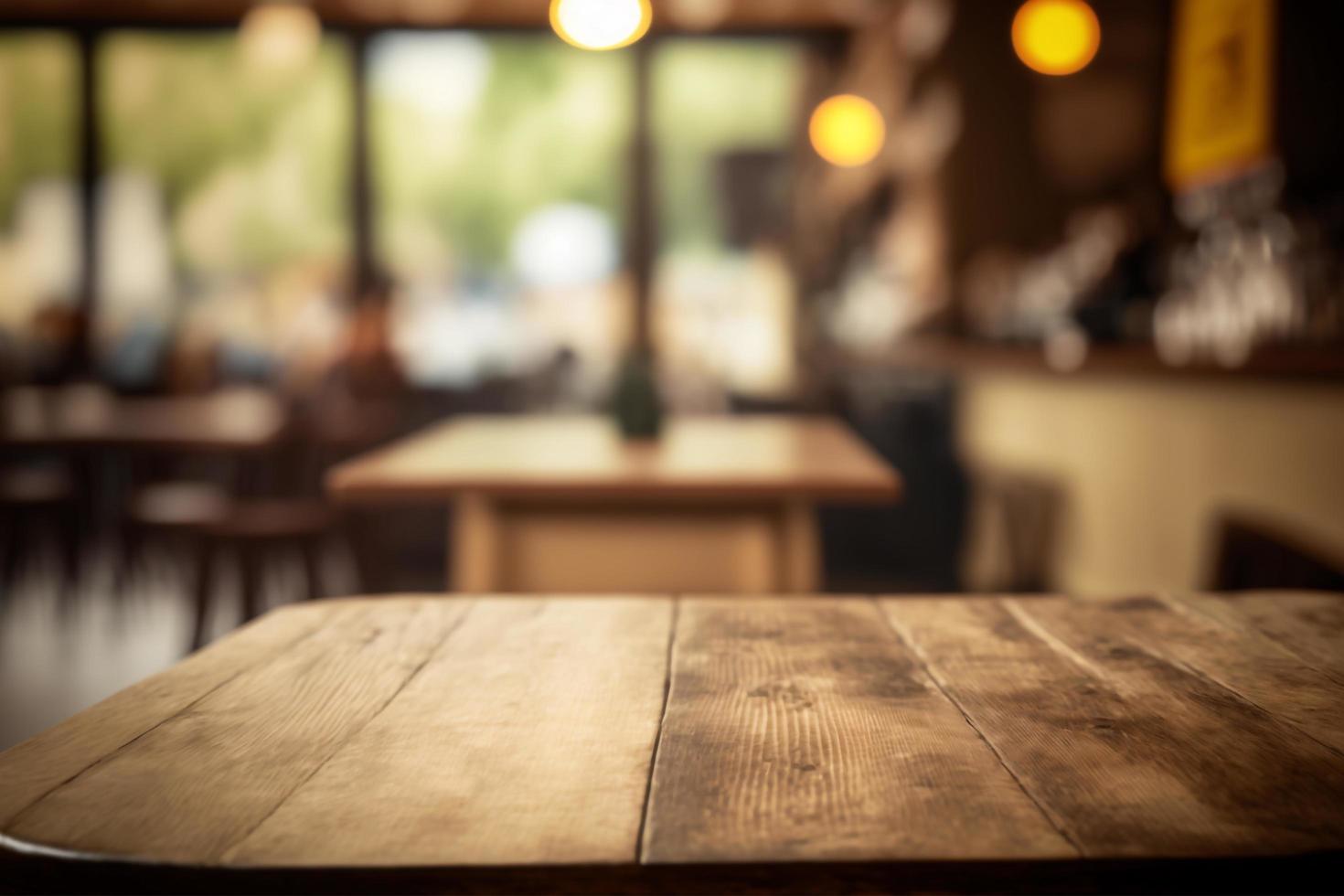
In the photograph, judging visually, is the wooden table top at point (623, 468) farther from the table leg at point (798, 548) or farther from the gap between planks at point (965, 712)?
the gap between planks at point (965, 712)

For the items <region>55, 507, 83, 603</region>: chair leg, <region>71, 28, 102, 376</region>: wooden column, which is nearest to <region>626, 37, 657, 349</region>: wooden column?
<region>71, 28, 102, 376</region>: wooden column

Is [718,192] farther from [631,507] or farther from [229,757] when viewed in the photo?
[229,757]

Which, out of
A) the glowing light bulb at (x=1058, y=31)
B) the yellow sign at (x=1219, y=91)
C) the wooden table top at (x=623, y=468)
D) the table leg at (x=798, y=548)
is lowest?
the table leg at (x=798, y=548)

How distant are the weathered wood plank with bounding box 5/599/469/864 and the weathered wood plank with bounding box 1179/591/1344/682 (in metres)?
0.84

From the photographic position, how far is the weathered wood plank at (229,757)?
0.71 meters

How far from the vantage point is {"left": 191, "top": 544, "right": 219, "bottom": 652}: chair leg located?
12.2 feet

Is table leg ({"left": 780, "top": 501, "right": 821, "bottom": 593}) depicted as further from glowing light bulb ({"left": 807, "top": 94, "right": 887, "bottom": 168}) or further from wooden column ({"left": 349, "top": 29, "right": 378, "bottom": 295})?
wooden column ({"left": 349, "top": 29, "right": 378, "bottom": 295})

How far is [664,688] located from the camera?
100cm

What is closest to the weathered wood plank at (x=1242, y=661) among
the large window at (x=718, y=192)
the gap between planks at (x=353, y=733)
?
the gap between planks at (x=353, y=733)

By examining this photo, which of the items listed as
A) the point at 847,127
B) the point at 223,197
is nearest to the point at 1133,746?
the point at 847,127

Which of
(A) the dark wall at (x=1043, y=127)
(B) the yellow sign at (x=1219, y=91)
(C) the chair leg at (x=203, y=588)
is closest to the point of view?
(B) the yellow sign at (x=1219, y=91)

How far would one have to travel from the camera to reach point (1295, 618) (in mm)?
1241

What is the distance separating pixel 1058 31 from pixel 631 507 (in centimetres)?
246

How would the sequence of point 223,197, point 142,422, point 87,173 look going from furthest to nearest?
point 223,197 → point 87,173 → point 142,422
